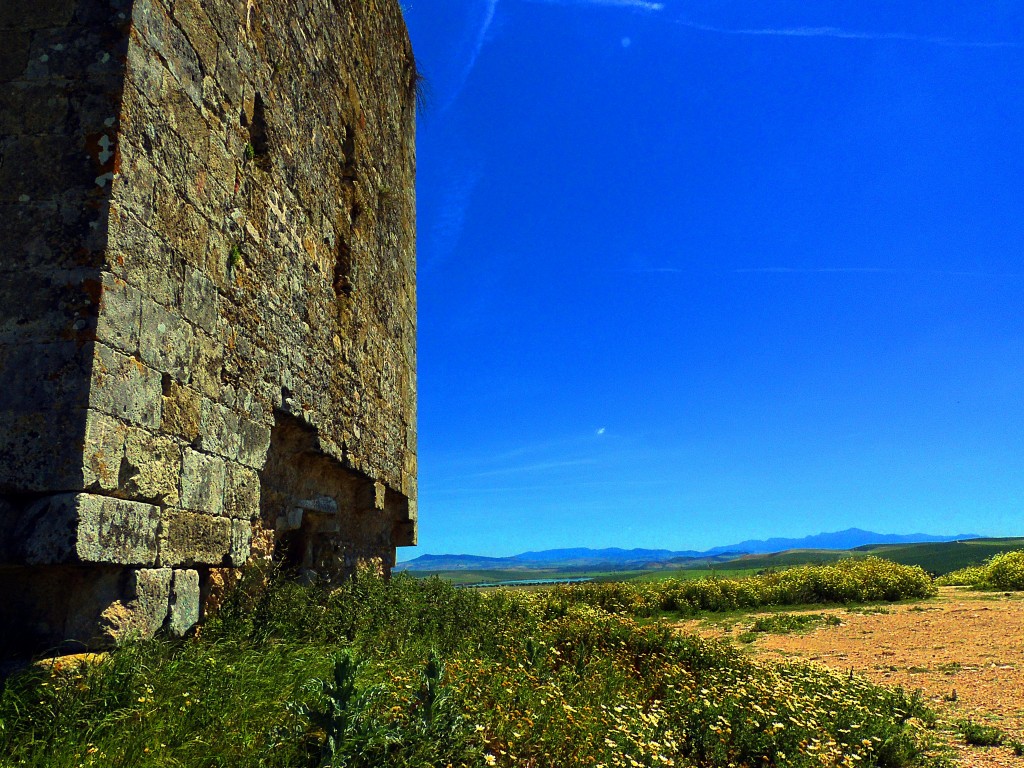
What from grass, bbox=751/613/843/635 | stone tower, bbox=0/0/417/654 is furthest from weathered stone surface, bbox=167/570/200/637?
grass, bbox=751/613/843/635

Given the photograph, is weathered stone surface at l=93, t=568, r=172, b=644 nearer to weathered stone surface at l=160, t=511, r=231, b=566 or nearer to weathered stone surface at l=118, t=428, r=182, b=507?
weathered stone surface at l=160, t=511, r=231, b=566

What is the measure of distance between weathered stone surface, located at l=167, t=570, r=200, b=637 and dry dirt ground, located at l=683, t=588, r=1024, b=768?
213 inches

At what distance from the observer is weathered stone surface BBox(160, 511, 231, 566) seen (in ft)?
13.3

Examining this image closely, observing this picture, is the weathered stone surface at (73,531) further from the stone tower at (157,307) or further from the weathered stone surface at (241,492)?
the weathered stone surface at (241,492)

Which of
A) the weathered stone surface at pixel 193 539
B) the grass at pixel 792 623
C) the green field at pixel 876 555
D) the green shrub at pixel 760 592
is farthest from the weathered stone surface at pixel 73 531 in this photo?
the green shrub at pixel 760 592

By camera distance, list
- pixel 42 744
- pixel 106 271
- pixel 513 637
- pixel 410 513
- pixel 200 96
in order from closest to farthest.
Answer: pixel 42 744 < pixel 106 271 < pixel 200 96 < pixel 513 637 < pixel 410 513

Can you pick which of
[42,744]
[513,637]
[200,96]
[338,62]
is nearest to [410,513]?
[513,637]

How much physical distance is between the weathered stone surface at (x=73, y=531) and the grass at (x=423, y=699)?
19.8 inches

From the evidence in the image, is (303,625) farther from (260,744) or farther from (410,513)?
(410,513)

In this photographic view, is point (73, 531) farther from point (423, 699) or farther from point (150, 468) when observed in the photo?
point (423, 699)

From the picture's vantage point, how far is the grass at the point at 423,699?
3076mm

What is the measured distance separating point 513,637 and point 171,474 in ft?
12.2

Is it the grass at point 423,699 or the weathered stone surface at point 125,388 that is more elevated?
the weathered stone surface at point 125,388

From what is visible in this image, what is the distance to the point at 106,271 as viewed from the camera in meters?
3.71
